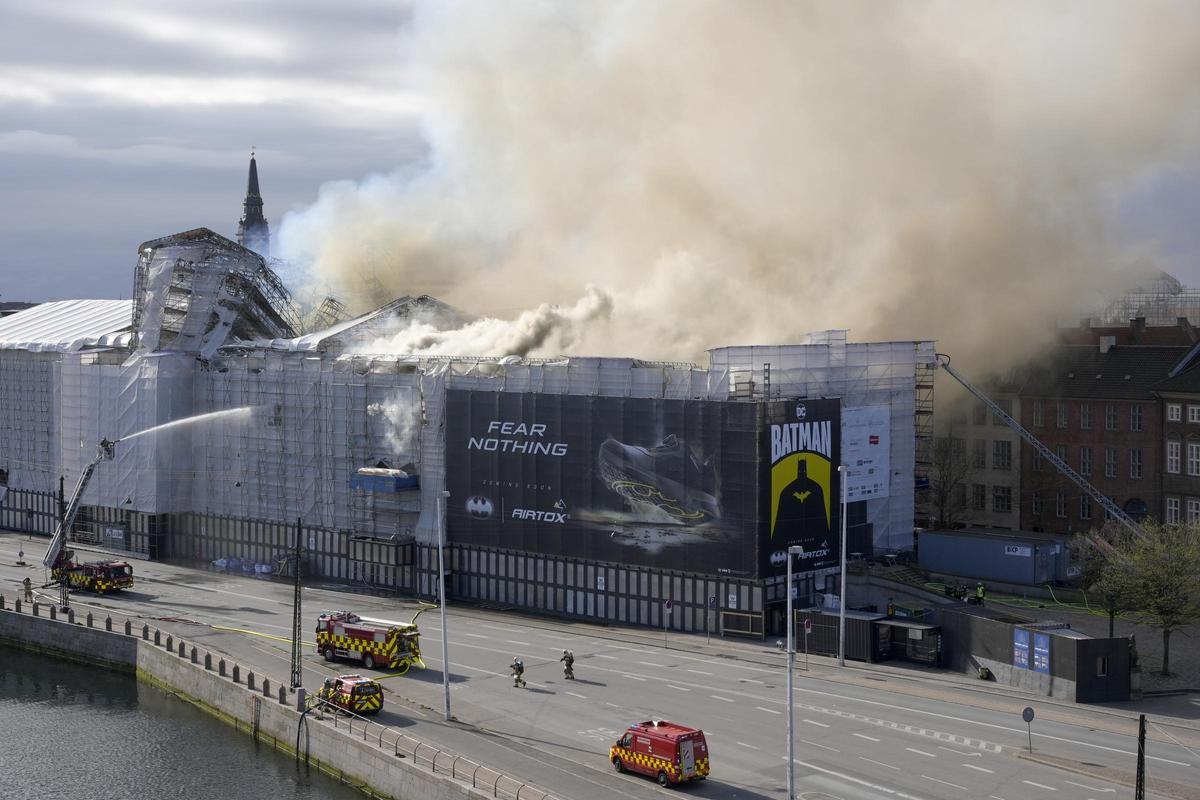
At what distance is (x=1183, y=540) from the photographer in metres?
63.2

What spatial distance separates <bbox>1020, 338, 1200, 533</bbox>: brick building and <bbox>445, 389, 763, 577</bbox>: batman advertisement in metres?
33.9

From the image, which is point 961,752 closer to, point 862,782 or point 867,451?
point 862,782

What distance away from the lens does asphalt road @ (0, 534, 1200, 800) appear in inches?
1781

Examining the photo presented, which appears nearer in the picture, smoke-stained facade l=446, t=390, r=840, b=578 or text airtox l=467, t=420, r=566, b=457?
smoke-stained facade l=446, t=390, r=840, b=578

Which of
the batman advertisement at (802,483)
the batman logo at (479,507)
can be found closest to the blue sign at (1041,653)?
the batman advertisement at (802,483)

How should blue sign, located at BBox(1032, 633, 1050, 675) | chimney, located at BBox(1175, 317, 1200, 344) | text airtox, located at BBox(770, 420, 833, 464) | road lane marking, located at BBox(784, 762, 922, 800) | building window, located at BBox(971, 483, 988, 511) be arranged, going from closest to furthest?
road lane marking, located at BBox(784, 762, 922, 800) → blue sign, located at BBox(1032, 633, 1050, 675) → text airtox, located at BBox(770, 420, 833, 464) → chimney, located at BBox(1175, 317, 1200, 344) → building window, located at BBox(971, 483, 988, 511)

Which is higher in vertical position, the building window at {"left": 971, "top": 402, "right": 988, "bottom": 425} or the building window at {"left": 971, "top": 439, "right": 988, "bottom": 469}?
the building window at {"left": 971, "top": 402, "right": 988, "bottom": 425}

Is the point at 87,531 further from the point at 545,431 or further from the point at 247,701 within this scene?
the point at 247,701

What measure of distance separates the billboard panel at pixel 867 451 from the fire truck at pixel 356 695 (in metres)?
31.9

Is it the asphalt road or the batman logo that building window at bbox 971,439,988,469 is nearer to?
the asphalt road

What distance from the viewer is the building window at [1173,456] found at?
8756 centimetres

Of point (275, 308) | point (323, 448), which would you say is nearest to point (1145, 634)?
point (323, 448)

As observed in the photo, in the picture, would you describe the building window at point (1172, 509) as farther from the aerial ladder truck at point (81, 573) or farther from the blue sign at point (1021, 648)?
the aerial ladder truck at point (81, 573)

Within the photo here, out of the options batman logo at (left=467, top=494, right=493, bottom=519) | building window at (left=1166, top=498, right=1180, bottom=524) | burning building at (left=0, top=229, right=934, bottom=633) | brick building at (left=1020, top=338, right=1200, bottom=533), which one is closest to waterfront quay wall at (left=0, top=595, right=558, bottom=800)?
burning building at (left=0, top=229, right=934, bottom=633)
